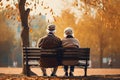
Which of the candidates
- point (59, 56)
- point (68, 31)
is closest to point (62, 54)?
point (59, 56)

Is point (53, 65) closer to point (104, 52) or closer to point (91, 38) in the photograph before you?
point (91, 38)

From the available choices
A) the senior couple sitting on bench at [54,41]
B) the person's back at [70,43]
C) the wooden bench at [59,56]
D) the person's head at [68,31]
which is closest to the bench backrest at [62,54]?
the wooden bench at [59,56]

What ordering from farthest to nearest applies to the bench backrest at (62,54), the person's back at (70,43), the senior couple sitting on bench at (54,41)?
the person's back at (70,43) < the senior couple sitting on bench at (54,41) < the bench backrest at (62,54)

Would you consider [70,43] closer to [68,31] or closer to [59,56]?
[68,31]

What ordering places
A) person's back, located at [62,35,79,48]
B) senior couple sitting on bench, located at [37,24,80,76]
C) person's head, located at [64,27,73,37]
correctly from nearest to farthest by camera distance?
senior couple sitting on bench, located at [37,24,80,76]
person's back, located at [62,35,79,48]
person's head, located at [64,27,73,37]

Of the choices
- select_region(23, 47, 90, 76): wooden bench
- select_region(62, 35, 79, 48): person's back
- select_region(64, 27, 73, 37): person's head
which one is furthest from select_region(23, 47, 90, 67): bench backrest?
select_region(64, 27, 73, 37): person's head

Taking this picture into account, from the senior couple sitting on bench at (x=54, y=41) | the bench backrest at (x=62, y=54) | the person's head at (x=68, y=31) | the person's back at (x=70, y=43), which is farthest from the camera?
the person's head at (x=68, y=31)

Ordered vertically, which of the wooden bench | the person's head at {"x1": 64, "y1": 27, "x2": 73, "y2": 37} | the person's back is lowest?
the wooden bench

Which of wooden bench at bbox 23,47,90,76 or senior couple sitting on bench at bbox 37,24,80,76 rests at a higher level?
senior couple sitting on bench at bbox 37,24,80,76

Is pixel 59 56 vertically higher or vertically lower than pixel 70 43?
lower

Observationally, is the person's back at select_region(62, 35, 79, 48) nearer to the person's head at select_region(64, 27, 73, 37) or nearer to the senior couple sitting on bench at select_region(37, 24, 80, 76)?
the senior couple sitting on bench at select_region(37, 24, 80, 76)

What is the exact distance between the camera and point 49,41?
1373 centimetres

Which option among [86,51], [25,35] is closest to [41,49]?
[86,51]

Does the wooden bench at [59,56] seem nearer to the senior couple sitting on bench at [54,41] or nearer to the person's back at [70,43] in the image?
the senior couple sitting on bench at [54,41]
